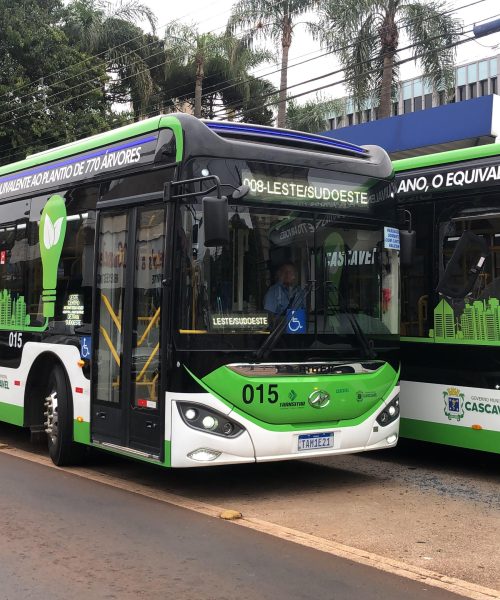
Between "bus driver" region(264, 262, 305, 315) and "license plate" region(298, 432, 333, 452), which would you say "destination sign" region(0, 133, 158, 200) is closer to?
"bus driver" region(264, 262, 305, 315)

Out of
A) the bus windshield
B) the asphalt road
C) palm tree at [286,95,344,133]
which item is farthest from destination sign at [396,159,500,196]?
palm tree at [286,95,344,133]

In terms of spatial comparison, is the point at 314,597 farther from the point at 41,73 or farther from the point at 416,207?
the point at 41,73

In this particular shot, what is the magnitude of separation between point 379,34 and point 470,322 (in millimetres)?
17404

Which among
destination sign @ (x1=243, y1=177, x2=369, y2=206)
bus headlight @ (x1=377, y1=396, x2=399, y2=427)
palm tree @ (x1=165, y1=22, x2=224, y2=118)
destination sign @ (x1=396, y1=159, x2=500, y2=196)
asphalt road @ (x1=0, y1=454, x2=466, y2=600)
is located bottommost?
asphalt road @ (x1=0, y1=454, x2=466, y2=600)

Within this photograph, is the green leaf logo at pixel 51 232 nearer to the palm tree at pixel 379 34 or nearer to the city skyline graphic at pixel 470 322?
the city skyline graphic at pixel 470 322

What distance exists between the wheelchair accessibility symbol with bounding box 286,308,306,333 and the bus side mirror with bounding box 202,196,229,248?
3.54 feet

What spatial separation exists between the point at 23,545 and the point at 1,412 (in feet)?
14.6

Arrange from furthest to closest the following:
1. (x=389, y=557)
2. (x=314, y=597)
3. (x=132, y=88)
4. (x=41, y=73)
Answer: (x=132, y=88), (x=41, y=73), (x=389, y=557), (x=314, y=597)

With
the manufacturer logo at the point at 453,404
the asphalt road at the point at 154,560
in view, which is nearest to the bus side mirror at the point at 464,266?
the manufacturer logo at the point at 453,404

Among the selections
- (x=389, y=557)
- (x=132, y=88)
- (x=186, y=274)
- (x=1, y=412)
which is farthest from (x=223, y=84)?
(x=389, y=557)

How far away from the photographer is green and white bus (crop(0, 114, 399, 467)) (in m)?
6.70

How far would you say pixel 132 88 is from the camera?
30.3 m

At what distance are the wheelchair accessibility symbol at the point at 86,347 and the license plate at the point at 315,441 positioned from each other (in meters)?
2.39

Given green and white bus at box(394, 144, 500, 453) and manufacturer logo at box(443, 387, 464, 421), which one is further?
manufacturer logo at box(443, 387, 464, 421)
